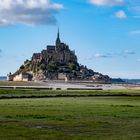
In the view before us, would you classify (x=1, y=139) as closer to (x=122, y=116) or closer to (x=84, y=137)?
(x=84, y=137)

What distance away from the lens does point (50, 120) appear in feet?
129

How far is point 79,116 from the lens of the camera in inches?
1700

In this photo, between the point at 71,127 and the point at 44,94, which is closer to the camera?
the point at 71,127

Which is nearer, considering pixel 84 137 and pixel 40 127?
pixel 84 137

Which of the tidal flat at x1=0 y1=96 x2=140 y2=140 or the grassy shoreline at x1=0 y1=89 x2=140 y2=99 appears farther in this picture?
the grassy shoreline at x1=0 y1=89 x2=140 y2=99

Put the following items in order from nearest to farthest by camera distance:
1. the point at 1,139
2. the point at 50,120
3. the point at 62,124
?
the point at 1,139, the point at 62,124, the point at 50,120

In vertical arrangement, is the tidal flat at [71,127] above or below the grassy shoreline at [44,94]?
below

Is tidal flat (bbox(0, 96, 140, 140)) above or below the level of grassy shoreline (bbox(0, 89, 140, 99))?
below

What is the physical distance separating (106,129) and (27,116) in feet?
36.1

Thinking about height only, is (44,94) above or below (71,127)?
above

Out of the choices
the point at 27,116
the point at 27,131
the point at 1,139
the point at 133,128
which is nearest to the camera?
the point at 1,139

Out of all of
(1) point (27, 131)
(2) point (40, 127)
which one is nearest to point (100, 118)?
(2) point (40, 127)

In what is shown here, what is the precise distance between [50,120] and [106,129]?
709 centimetres

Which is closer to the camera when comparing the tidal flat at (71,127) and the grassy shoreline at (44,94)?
the tidal flat at (71,127)
